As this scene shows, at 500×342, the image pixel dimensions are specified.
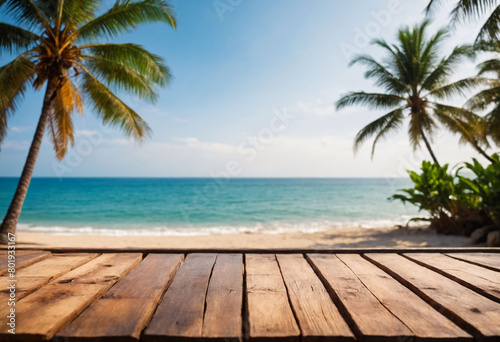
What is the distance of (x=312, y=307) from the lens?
132 cm

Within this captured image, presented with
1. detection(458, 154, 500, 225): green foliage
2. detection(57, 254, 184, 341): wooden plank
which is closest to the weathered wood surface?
detection(57, 254, 184, 341): wooden plank

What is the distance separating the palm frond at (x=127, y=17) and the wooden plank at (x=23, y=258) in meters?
7.06

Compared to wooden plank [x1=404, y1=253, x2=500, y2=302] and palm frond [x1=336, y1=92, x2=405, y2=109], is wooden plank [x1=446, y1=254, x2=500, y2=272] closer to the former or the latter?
wooden plank [x1=404, y1=253, x2=500, y2=302]

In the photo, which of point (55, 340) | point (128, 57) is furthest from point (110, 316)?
point (128, 57)

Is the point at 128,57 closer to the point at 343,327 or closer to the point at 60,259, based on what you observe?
the point at 60,259

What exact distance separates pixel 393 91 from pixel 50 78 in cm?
1300

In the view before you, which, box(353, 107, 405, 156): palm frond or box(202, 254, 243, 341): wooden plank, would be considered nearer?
box(202, 254, 243, 341): wooden plank

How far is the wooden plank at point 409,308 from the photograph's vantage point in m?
1.08

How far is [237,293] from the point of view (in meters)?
1.49

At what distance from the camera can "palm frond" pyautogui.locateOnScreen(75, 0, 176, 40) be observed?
24.4 ft

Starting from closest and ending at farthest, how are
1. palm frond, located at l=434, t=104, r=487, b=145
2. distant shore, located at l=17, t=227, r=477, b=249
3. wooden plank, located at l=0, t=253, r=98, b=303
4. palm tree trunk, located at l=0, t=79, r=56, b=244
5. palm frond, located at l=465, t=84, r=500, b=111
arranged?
wooden plank, located at l=0, t=253, r=98, b=303
palm tree trunk, located at l=0, t=79, r=56, b=244
distant shore, located at l=17, t=227, r=477, b=249
palm frond, located at l=465, t=84, r=500, b=111
palm frond, located at l=434, t=104, r=487, b=145

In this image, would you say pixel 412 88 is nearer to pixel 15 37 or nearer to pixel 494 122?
pixel 494 122

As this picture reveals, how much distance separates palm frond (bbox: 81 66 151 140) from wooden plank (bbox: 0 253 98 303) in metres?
6.45

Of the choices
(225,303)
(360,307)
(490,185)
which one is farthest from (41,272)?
(490,185)
